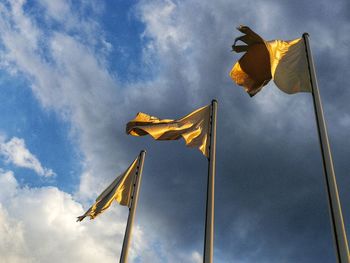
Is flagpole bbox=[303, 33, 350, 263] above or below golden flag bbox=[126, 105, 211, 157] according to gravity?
below

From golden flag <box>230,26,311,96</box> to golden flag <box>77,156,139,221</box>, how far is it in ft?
28.4

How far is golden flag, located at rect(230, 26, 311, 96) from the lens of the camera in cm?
1350

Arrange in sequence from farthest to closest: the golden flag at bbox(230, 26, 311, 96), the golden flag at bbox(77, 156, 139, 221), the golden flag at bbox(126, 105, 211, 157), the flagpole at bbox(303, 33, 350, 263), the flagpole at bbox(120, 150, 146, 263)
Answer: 1. the golden flag at bbox(77, 156, 139, 221)
2. the flagpole at bbox(120, 150, 146, 263)
3. the golden flag at bbox(126, 105, 211, 157)
4. the golden flag at bbox(230, 26, 311, 96)
5. the flagpole at bbox(303, 33, 350, 263)

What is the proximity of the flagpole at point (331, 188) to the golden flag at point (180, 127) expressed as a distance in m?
5.12

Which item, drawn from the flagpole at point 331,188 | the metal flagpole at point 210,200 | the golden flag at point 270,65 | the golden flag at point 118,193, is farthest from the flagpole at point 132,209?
the flagpole at point 331,188

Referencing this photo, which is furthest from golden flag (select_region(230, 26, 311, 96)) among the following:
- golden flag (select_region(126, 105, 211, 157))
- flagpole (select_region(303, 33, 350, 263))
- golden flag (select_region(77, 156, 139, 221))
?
golden flag (select_region(77, 156, 139, 221))

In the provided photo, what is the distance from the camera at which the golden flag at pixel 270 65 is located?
13500 millimetres

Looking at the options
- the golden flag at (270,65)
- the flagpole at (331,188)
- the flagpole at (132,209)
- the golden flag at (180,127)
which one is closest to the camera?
the flagpole at (331,188)

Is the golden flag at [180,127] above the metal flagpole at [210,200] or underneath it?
above

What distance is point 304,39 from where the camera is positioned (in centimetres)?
1462

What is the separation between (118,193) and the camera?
843 inches

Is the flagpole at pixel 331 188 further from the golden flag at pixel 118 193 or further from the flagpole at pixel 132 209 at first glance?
the golden flag at pixel 118 193

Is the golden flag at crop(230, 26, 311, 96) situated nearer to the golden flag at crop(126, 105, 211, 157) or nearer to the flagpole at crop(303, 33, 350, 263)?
the flagpole at crop(303, 33, 350, 263)

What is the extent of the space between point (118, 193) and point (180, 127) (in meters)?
6.34
